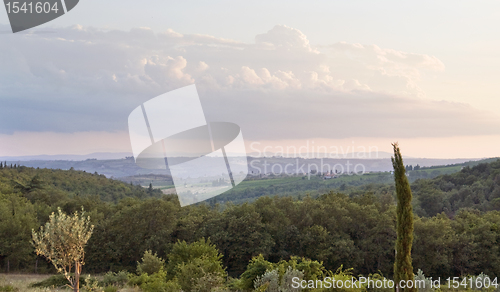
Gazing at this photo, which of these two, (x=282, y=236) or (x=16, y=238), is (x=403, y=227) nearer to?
(x=282, y=236)

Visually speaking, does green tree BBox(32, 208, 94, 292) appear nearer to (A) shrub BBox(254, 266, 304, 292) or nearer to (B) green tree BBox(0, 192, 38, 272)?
(A) shrub BBox(254, 266, 304, 292)

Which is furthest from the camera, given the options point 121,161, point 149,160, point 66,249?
point 121,161

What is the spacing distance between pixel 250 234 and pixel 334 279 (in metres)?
19.6

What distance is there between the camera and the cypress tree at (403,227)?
38.5 feet

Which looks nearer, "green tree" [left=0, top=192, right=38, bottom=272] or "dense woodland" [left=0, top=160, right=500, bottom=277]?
"dense woodland" [left=0, top=160, right=500, bottom=277]

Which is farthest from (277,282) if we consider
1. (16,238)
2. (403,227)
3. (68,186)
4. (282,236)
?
(68,186)

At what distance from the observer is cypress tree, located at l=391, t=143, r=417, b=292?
11742mm

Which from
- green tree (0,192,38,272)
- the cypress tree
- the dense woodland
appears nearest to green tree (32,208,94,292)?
the cypress tree

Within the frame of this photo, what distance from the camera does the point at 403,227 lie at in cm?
1198

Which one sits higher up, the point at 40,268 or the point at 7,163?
the point at 7,163

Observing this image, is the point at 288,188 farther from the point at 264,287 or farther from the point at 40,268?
the point at 264,287

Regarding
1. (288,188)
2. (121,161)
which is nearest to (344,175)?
(288,188)

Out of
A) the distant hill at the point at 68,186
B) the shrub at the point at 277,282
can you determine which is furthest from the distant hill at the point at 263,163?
the shrub at the point at 277,282

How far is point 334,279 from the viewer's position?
1295 centimetres
